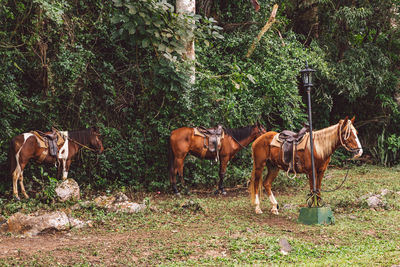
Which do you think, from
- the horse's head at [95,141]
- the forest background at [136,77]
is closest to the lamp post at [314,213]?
the forest background at [136,77]

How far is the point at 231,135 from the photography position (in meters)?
9.84

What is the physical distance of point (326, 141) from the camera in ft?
21.8

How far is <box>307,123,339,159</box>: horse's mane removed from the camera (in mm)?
6586

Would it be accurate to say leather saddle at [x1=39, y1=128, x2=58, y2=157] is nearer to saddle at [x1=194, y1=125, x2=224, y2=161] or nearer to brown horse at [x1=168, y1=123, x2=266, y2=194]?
brown horse at [x1=168, y1=123, x2=266, y2=194]

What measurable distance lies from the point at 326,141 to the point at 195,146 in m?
3.51

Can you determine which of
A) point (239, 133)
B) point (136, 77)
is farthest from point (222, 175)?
point (136, 77)

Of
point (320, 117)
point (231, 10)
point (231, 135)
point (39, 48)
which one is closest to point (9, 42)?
point (39, 48)

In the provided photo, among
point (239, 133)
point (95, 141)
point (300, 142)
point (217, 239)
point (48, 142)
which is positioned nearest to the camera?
point (217, 239)

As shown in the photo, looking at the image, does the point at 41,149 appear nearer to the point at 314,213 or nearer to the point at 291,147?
the point at 291,147

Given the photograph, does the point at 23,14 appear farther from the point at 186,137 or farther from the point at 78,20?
the point at 186,137

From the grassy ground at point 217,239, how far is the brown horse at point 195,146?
159 centimetres

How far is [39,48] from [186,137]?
3.97 m

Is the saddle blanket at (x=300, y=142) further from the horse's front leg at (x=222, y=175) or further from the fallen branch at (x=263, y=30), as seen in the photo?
the fallen branch at (x=263, y=30)

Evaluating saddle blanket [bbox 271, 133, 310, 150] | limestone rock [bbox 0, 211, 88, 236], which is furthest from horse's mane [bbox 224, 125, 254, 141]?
limestone rock [bbox 0, 211, 88, 236]
